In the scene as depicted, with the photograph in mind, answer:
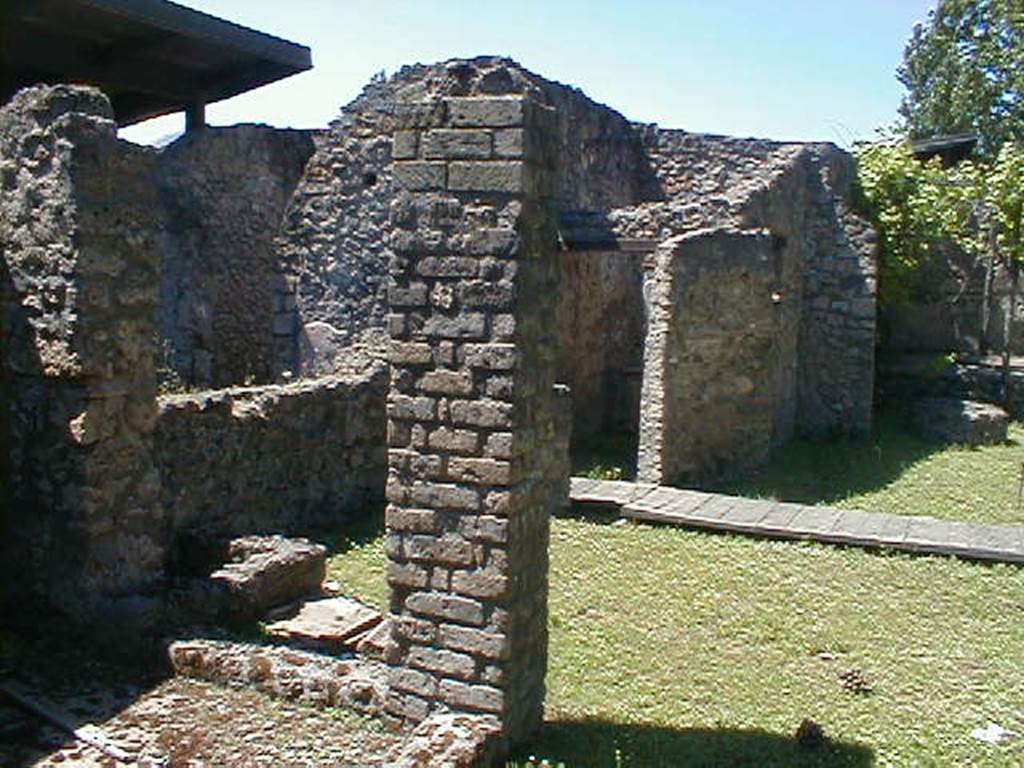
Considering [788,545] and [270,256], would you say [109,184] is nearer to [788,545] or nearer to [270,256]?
[788,545]

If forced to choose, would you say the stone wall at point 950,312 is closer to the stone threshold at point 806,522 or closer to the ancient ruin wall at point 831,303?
the ancient ruin wall at point 831,303

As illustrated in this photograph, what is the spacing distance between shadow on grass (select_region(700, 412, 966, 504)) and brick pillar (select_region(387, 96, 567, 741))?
22.2ft

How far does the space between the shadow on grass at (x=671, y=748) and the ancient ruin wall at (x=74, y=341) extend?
278 cm

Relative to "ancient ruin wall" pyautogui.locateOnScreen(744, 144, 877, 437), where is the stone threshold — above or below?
below

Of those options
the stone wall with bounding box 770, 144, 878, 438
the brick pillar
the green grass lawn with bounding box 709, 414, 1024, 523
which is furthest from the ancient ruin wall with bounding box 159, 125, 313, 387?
the brick pillar

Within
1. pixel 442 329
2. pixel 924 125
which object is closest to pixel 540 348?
pixel 442 329

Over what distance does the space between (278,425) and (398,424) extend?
3.91 m

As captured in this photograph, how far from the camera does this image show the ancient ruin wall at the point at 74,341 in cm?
587

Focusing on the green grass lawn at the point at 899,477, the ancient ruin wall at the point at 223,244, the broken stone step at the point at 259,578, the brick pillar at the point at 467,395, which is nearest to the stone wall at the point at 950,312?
the green grass lawn at the point at 899,477

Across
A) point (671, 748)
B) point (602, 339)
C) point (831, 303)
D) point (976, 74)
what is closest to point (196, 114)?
point (602, 339)

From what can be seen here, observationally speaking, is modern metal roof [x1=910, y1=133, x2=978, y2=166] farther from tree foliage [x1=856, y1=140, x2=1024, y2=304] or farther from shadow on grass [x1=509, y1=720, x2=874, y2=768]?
shadow on grass [x1=509, y1=720, x2=874, y2=768]

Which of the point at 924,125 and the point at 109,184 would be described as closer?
the point at 109,184

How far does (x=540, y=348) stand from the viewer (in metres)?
4.85

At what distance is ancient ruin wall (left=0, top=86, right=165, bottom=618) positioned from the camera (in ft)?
19.3
